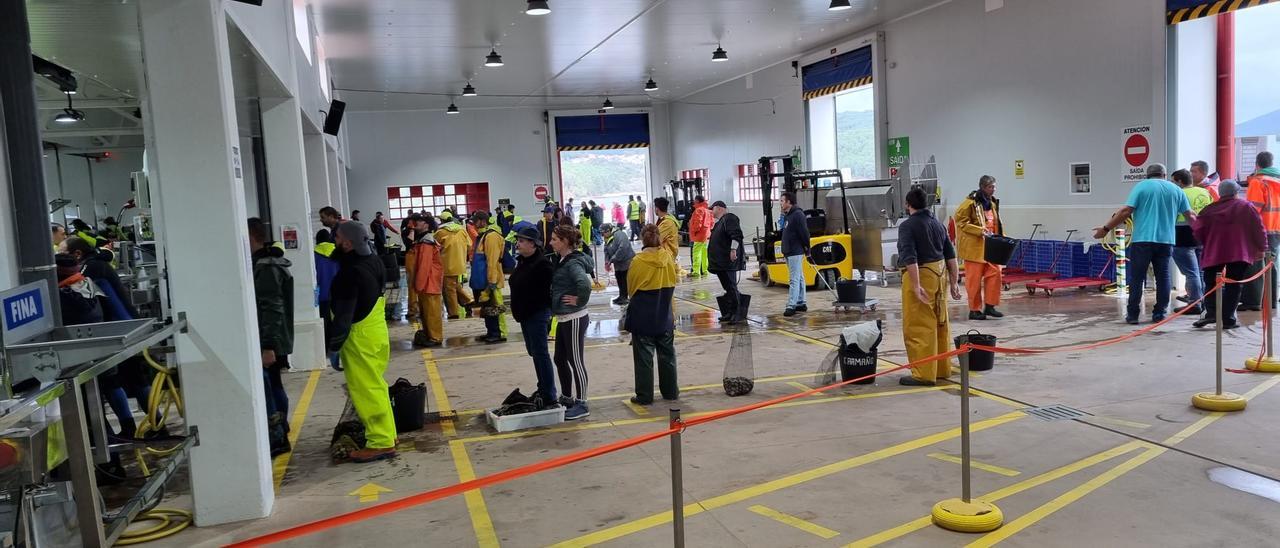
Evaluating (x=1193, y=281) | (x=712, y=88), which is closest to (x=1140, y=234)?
(x=1193, y=281)

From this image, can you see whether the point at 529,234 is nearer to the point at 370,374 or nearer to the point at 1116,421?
the point at 370,374

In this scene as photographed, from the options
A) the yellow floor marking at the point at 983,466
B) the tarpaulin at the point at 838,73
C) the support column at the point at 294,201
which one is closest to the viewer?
the yellow floor marking at the point at 983,466

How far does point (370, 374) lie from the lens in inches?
250

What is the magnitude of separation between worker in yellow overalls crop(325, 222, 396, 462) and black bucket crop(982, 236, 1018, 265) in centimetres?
778

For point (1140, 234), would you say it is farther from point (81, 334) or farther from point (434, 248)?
point (81, 334)

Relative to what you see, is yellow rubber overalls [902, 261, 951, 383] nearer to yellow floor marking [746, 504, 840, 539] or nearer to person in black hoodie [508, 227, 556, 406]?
person in black hoodie [508, 227, 556, 406]

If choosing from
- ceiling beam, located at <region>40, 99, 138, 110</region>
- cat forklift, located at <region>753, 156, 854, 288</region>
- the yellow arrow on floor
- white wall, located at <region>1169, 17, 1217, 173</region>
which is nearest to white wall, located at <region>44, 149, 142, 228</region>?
ceiling beam, located at <region>40, 99, 138, 110</region>

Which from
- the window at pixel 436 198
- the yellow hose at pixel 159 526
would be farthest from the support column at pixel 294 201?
the window at pixel 436 198

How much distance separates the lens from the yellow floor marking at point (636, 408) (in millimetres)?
7484

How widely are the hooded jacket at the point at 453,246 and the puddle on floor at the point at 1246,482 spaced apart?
8.96 metres

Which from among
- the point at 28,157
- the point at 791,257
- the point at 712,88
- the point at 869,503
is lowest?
the point at 869,503

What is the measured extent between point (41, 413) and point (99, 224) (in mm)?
20033

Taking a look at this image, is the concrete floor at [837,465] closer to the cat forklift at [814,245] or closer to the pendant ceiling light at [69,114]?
the cat forklift at [814,245]

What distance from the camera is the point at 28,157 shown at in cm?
435
